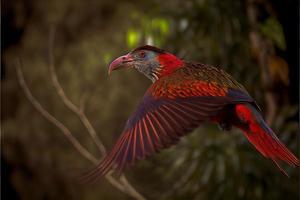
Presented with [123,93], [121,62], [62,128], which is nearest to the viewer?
[121,62]

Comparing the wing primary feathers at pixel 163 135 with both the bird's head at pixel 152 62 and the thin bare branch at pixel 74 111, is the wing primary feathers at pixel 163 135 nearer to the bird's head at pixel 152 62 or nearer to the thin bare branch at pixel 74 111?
the bird's head at pixel 152 62

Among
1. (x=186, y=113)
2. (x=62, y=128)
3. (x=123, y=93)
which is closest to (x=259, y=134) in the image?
(x=186, y=113)

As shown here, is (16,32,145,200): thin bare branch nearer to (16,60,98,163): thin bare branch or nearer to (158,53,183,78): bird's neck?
(16,60,98,163): thin bare branch

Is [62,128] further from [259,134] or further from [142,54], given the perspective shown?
[259,134]

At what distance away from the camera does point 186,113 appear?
111 cm

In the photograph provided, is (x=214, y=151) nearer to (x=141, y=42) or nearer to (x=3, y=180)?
(x=141, y=42)

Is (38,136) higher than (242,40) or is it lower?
lower

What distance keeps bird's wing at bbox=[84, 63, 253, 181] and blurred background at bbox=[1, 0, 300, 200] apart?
6.50 ft

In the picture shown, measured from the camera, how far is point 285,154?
107 centimetres

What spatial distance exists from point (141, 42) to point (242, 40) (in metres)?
0.86

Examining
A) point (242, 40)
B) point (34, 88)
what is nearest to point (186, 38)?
point (242, 40)

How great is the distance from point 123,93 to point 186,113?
4.40 m

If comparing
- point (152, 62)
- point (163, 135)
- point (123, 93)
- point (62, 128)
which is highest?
point (152, 62)

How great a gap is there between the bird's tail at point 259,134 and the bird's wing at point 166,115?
5 cm
